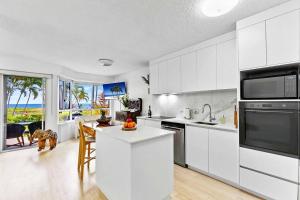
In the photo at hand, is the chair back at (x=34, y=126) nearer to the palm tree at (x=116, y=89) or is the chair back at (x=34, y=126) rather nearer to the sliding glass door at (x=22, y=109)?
the sliding glass door at (x=22, y=109)

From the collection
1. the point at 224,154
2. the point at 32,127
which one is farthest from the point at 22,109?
the point at 224,154

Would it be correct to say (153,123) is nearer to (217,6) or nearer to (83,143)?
(83,143)

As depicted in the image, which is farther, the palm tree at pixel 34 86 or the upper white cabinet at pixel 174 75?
the palm tree at pixel 34 86

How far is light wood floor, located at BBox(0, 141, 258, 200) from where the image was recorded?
2.03m

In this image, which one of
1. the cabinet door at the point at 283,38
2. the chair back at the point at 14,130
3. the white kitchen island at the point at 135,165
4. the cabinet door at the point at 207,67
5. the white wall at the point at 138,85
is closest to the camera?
the white kitchen island at the point at 135,165

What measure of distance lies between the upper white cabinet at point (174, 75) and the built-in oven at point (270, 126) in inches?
59.0

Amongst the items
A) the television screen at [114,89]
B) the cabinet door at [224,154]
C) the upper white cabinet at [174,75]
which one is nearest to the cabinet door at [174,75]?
the upper white cabinet at [174,75]

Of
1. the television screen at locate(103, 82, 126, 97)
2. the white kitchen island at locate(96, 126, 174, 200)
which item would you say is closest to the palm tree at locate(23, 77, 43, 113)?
the television screen at locate(103, 82, 126, 97)

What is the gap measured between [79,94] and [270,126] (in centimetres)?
605

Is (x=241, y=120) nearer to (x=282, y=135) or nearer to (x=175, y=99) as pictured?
(x=282, y=135)

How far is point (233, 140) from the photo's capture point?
2.23 m

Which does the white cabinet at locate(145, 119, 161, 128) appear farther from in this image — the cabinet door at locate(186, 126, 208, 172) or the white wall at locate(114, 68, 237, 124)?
the cabinet door at locate(186, 126, 208, 172)

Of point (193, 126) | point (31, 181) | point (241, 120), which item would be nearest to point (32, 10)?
point (31, 181)

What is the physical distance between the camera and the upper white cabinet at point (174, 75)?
336 centimetres
